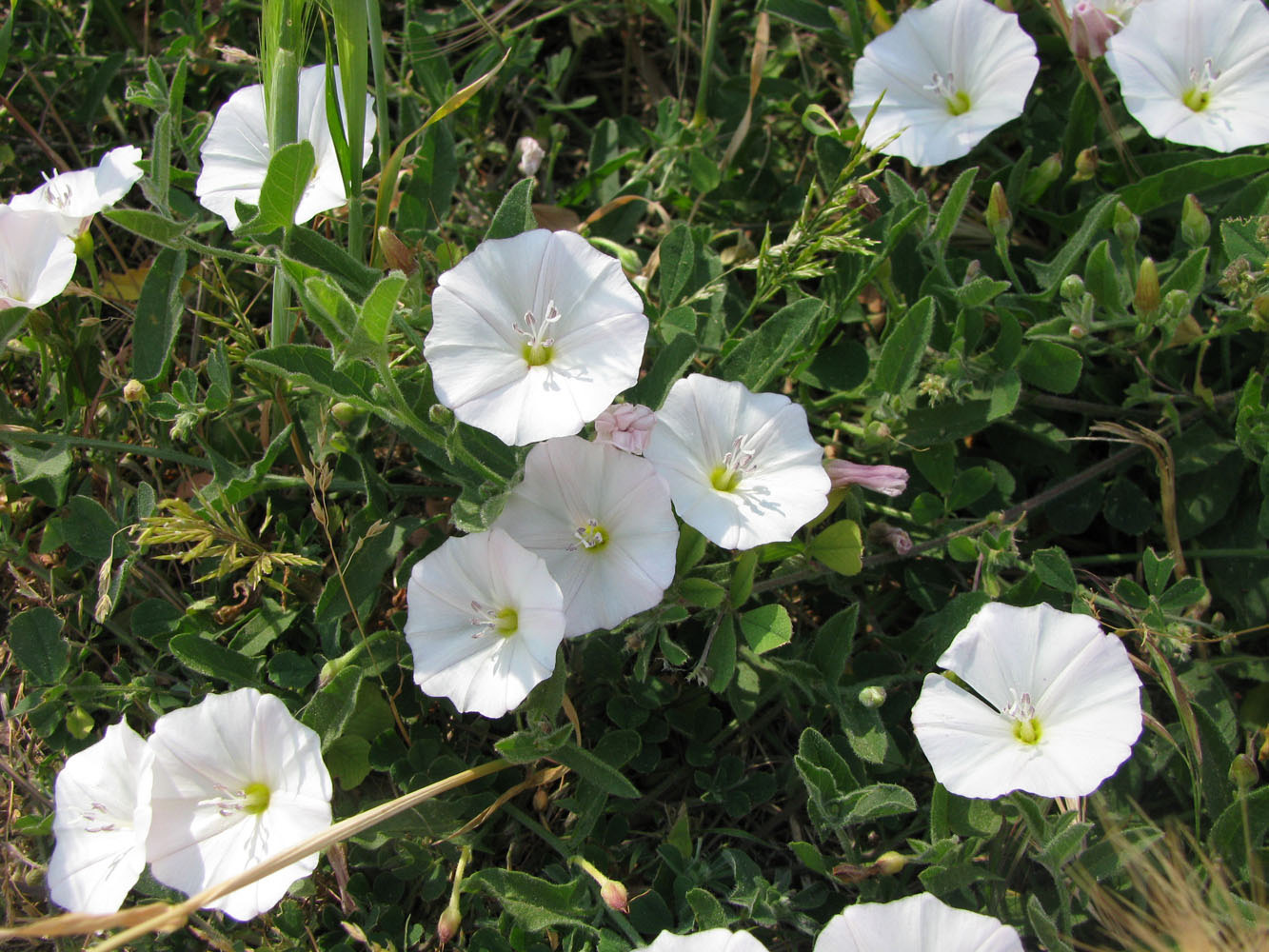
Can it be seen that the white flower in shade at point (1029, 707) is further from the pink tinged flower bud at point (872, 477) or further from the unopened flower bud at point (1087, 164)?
the unopened flower bud at point (1087, 164)

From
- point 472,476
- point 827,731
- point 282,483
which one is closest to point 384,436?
point 282,483

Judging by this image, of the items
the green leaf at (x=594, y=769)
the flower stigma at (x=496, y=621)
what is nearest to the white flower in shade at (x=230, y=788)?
the flower stigma at (x=496, y=621)

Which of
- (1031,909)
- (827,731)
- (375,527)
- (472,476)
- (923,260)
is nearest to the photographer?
(1031,909)

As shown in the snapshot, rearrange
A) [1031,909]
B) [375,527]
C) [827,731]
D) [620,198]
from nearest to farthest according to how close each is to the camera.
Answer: [1031,909] → [375,527] → [827,731] → [620,198]

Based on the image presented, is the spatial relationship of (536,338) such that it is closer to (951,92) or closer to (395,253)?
(395,253)

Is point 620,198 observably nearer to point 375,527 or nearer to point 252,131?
point 252,131

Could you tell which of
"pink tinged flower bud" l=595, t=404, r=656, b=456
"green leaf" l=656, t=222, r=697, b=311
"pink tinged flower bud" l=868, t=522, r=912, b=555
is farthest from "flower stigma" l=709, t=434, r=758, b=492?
"green leaf" l=656, t=222, r=697, b=311
